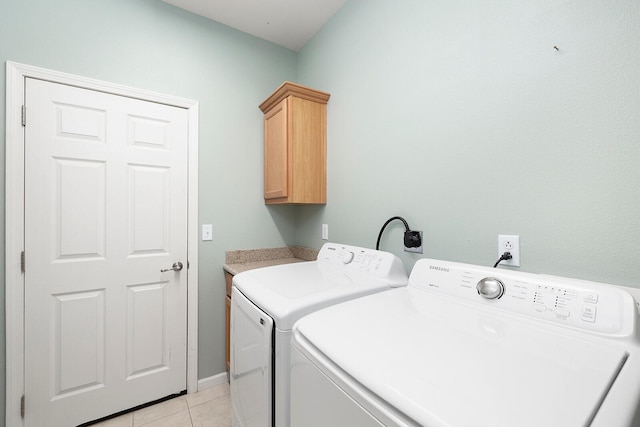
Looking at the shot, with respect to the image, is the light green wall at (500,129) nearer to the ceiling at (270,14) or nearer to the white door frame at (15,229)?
the ceiling at (270,14)

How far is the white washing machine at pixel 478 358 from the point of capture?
442mm

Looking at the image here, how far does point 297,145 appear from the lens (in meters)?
1.90

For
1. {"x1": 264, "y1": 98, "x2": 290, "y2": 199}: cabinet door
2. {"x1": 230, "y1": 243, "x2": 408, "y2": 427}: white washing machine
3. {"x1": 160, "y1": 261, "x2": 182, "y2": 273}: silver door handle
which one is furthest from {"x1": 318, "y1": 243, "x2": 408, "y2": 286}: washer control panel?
{"x1": 160, "y1": 261, "x2": 182, "y2": 273}: silver door handle

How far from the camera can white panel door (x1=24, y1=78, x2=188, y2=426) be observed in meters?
1.48

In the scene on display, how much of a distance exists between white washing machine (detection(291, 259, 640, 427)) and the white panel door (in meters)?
1.44

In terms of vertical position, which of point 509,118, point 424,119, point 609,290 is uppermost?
point 424,119

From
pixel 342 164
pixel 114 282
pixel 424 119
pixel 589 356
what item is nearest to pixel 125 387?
pixel 114 282

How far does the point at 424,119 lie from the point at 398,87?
0.27 m

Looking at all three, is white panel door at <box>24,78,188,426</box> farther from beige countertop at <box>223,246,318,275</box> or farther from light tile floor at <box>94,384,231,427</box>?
beige countertop at <box>223,246,318,275</box>

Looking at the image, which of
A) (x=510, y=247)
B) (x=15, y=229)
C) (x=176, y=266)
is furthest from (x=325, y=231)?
(x=15, y=229)

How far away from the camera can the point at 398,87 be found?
57.4 inches

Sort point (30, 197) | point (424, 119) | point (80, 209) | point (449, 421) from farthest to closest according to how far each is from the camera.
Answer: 1. point (80, 209)
2. point (30, 197)
3. point (424, 119)
4. point (449, 421)

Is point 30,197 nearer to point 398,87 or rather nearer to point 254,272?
point 254,272

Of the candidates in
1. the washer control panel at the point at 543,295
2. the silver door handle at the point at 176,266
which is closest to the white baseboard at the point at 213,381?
the silver door handle at the point at 176,266
